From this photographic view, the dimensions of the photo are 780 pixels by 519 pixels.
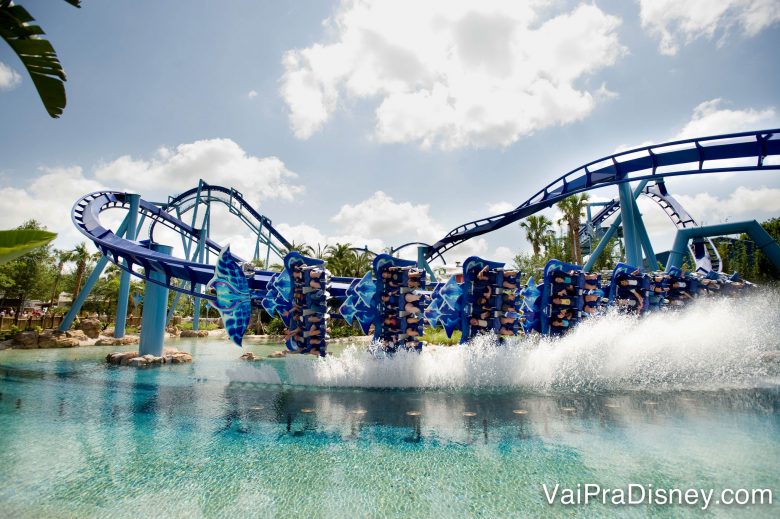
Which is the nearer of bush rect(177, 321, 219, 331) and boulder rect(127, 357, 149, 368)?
boulder rect(127, 357, 149, 368)

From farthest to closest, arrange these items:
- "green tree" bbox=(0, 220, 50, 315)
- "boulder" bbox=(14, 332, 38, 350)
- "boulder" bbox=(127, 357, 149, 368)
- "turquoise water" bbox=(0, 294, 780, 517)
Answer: "green tree" bbox=(0, 220, 50, 315) → "boulder" bbox=(14, 332, 38, 350) → "boulder" bbox=(127, 357, 149, 368) → "turquoise water" bbox=(0, 294, 780, 517)

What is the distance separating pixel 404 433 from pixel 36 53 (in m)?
6.79

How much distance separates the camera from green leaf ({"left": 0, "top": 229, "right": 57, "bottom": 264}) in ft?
9.42

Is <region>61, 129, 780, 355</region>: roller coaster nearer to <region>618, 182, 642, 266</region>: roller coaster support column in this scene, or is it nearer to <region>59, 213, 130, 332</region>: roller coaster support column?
<region>618, 182, 642, 266</region>: roller coaster support column

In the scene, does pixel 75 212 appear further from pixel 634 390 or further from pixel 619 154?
pixel 619 154

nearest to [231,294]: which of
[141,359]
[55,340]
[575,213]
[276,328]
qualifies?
[141,359]

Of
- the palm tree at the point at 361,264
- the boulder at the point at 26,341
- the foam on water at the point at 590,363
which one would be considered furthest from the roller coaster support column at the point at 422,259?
the boulder at the point at 26,341

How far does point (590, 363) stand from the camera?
31.1 ft

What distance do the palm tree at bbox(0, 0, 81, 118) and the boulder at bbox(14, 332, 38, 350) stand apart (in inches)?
650

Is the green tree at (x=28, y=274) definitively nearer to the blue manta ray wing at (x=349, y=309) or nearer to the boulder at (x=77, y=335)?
the boulder at (x=77, y=335)

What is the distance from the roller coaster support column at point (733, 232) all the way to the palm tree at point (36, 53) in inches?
644

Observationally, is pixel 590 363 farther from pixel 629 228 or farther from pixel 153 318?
pixel 153 318

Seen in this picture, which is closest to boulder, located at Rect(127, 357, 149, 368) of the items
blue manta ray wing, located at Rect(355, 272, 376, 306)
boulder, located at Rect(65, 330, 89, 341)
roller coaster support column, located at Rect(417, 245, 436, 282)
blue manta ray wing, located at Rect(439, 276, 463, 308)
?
blue manta ray wing, located at Rect(355, 272, 376, 306)

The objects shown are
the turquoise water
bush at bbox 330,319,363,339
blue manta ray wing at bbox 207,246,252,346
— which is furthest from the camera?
bush at bbox 330,319,363,339
